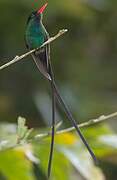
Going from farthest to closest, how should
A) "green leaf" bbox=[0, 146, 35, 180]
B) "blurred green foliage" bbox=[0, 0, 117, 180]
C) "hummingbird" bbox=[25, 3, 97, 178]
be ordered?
"blurred green foliage" bbox=[0, 0, 117, 180] → "green leaf" bbox=[0, 146, 35, 180] → "hummingbird" bbox=[25, 3, 97, 178]

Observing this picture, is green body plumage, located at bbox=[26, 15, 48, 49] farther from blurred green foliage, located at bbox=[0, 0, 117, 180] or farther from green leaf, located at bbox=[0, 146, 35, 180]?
blurred green foliage, located at bbox=[0, 0, 117, 180]

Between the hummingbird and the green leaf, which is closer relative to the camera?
Answer: the hummingbird

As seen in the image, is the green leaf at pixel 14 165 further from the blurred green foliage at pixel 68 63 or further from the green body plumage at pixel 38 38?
the blurred green foliage at pixel 68 63

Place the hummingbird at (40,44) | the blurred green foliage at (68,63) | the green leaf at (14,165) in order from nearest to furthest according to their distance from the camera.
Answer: the hummingbird at (40,44) < the green leaf at (14,165) < the blurred green foliage at (68,63)

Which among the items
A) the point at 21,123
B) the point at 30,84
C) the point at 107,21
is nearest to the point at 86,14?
the point at 107,21

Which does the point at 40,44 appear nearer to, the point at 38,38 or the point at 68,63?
the point at 38,38

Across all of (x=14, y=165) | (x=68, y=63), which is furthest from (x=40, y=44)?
(x=68, y=63)

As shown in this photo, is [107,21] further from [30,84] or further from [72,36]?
[30,84]

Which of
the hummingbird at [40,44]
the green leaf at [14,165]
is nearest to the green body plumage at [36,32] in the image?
the hummingbird at [40,44]

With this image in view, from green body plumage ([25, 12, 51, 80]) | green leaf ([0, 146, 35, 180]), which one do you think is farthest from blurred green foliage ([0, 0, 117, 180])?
green body plumage ([25, 12, 51, 80])
